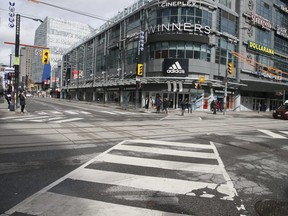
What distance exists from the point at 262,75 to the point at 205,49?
15.4 metres

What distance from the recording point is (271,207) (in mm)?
4969

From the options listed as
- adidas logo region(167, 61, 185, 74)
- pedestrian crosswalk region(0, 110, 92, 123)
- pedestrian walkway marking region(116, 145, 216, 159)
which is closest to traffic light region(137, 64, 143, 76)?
adidas logo region(167, 61, 185, 74)

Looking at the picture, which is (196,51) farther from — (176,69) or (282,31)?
(282,31)

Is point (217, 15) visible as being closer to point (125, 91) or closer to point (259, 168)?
point (125, 91)

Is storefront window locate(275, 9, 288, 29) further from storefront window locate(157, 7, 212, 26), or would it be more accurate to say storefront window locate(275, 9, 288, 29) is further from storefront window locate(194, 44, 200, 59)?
storefront window locate(194, 44, 200, 59)

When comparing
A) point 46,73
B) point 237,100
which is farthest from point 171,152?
point 46,73

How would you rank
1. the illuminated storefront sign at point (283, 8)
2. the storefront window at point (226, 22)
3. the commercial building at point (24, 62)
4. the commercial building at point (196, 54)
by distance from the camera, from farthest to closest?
the illuminated storefront sign at point (283, 8), the commercial building at point (24, 62), the storefront window at point (226, 22), the commercial building at point (196, 54)

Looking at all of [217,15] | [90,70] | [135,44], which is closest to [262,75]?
[217,15]

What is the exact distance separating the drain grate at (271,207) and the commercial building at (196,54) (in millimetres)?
31133

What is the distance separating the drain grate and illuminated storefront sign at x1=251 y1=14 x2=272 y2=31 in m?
47.3

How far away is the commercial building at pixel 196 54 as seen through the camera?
129ft

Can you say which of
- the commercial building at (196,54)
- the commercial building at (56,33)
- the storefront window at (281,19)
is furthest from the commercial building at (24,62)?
the storefront window at (281,19)

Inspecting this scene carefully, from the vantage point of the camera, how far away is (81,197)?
520cm

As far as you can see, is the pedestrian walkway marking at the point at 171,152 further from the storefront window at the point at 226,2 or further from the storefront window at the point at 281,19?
the storefront window at the point at 281,19
